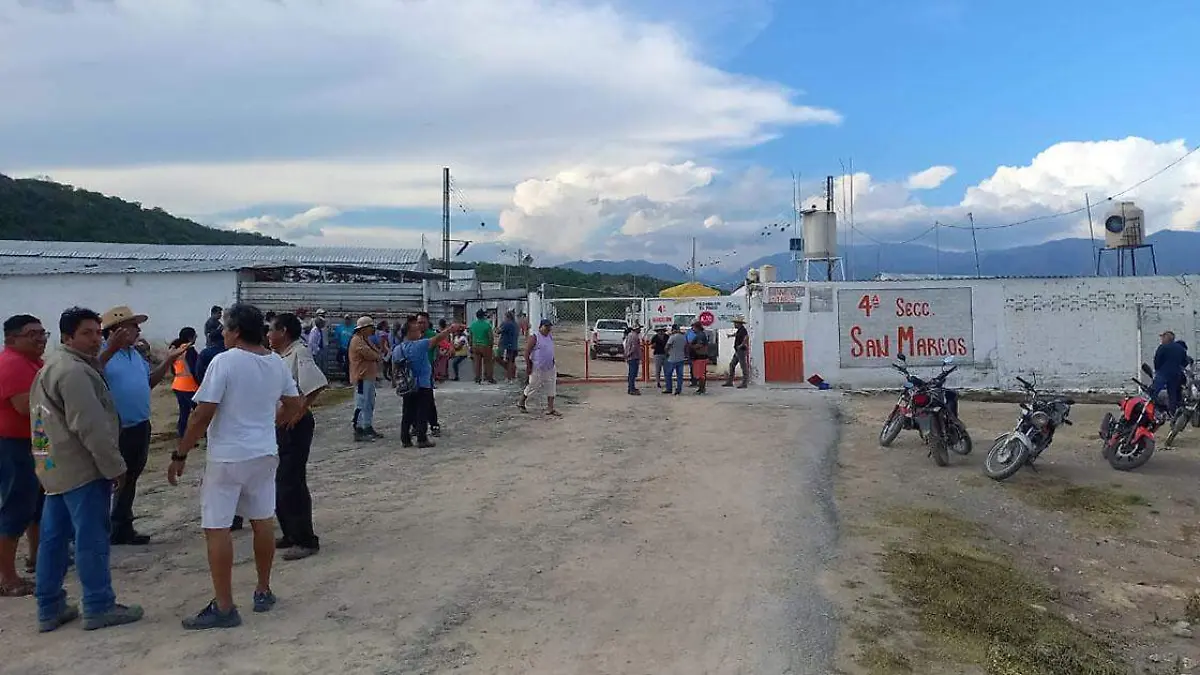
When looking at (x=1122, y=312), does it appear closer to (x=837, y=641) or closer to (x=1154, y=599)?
(x=1154, y=599)

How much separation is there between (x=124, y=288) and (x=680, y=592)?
2369cm

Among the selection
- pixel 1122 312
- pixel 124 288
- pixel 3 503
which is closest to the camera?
pixel 3 503

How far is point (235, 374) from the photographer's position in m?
5.11

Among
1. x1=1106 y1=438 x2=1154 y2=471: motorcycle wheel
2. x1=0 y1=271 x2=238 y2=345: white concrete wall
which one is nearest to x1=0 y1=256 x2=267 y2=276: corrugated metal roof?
x1=0 y1=271 x2=238 y2=345: white concrete wall

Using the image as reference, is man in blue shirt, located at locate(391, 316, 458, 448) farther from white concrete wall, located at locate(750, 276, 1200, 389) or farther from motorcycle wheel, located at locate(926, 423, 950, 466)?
white concrete wall, located at locate(750, 276, 1200, 389)

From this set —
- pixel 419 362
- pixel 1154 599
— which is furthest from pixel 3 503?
pixel 1154 599

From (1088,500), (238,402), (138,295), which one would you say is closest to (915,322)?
(1088,500)

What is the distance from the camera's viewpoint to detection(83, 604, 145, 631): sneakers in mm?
5066

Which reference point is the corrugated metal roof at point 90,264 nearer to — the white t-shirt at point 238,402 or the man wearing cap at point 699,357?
the man wearing cap at point 699,357

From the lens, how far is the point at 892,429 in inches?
481

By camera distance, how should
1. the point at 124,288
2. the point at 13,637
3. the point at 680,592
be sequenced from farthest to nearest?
the point at 124,288
the point at 680,592
the point at 13,637

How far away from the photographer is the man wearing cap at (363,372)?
A: 11062mm

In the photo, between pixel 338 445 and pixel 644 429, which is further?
pixel 644 429

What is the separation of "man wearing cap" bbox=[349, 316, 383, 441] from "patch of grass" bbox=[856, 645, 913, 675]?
292 inches
